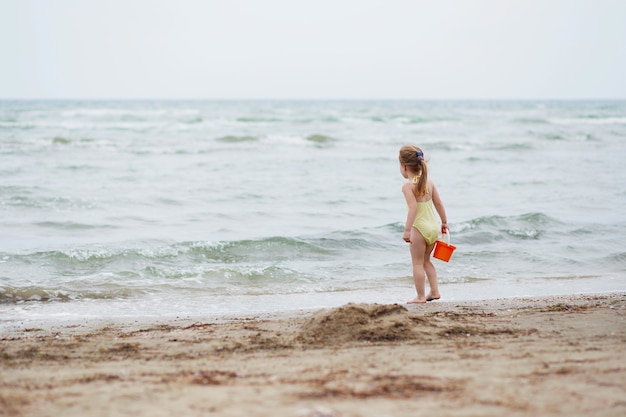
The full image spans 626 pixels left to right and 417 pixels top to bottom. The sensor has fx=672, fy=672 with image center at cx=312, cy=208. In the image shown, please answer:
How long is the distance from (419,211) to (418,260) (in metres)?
0.47

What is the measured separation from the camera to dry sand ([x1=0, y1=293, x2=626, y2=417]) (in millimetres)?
3045

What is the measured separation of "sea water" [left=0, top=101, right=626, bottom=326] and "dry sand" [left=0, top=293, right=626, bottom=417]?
4.75 ft

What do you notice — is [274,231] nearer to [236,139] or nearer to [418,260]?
[418,260]

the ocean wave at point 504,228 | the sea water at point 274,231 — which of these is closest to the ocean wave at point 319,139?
the sea water at point 274,231

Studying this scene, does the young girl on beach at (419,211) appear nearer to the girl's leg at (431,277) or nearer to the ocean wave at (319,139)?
the girl's leg at (431,277)

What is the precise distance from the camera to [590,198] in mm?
12992

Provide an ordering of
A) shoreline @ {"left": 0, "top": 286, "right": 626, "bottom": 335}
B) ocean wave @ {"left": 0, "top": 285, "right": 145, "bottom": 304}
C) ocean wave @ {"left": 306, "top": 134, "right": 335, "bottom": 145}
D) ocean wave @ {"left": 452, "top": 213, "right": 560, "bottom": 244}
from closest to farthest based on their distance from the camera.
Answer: shoreline @ {"left": 0, "top": 286, "right": 626, "bottom": 335}, ocean wave @ {"left": 0, "top": 285, "right": 145, "bottom": 304}, ocean wave @ {"left": 452, "top": 213, "right": 560, "bottom": 244}, ocean wave @ {"left": 306, "top": 134, "right": 335, "bottom": 145}

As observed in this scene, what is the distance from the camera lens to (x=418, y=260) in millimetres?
6336

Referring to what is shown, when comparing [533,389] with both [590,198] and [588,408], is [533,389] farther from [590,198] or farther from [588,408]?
[590,198]

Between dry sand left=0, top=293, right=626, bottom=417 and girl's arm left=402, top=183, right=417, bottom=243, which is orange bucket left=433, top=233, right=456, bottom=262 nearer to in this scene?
girl's arm left=402, top=183, right=417, bottom=243

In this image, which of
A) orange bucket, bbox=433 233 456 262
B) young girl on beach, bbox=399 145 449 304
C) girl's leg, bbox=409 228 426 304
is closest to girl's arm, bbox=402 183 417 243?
young girl on beach, bbox=399 145 449 304

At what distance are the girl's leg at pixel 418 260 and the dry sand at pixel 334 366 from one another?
2.40ft

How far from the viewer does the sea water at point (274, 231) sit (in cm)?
711

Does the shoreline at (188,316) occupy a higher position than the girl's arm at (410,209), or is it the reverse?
the girl's arm at (410,209)
